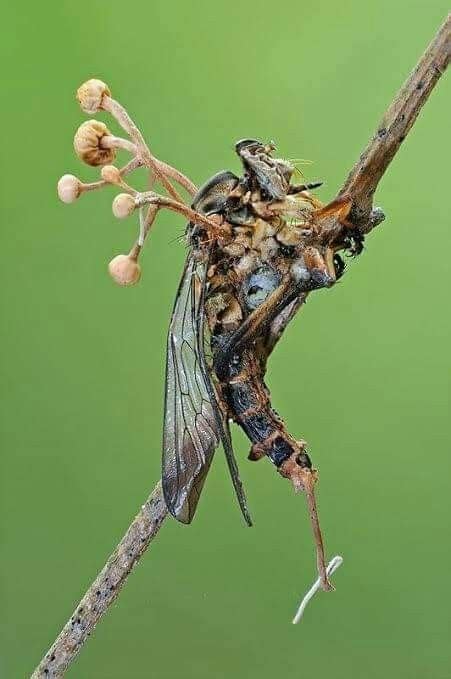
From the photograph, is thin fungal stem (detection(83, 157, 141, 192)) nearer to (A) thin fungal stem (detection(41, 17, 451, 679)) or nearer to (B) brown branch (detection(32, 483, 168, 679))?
(A) thin fungal stem (detection(41, 17, 451, 679))

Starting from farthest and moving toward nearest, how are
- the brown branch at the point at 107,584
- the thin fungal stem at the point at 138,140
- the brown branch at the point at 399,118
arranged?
1. the brown branch at the point at 107,584
2. the thin fungal stem at the point at 138,140
3. the brown branch at the point at 399,118

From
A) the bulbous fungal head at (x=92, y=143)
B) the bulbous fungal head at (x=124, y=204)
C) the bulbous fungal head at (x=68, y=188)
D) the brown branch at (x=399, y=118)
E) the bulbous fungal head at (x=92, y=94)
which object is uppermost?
the brown branch at (x=399, y=118)

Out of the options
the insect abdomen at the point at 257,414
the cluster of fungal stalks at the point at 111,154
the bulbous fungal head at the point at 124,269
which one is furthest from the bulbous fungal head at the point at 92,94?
the insect abdomen at the point at 257,414

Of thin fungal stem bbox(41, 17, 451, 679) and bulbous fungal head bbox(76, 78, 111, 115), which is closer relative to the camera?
thin fungal stem bbox(41, 17, 451, 679)

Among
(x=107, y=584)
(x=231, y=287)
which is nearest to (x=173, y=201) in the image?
(x=231, y=287)

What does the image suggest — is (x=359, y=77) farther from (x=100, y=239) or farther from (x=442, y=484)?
(x=442, y=484)

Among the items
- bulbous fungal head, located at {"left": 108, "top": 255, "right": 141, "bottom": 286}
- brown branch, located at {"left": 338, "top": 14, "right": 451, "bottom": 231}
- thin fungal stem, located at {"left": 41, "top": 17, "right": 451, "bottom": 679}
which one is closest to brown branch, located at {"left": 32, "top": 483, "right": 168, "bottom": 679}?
thin fungal stem, located at {"left": 41, "top": 17, "right": 451, "bottom": 679}

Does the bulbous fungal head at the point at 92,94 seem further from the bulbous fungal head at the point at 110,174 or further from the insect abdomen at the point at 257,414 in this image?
the insect abdomen at the point at 257,414
